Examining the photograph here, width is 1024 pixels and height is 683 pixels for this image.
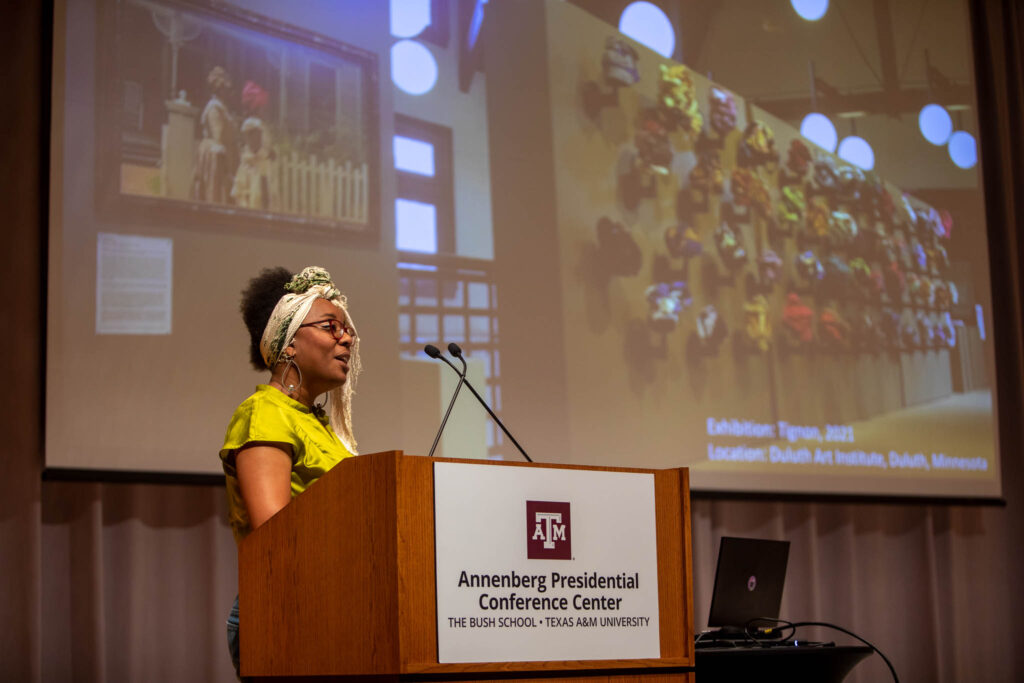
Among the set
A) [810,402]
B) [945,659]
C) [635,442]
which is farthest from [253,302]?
[945,659]

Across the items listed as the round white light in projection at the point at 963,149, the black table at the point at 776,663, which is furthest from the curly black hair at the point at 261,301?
the round white light in projection at the point at 963,149

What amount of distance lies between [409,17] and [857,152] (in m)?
2.46

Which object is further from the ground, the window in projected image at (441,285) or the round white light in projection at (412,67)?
the round white light in projection at (412,67)

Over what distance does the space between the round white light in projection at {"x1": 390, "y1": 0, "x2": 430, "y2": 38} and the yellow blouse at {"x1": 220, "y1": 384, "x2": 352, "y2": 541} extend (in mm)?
2204

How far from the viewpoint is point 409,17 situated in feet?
Answer: 12.7

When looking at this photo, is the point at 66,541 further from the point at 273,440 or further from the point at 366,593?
the point at 366,593

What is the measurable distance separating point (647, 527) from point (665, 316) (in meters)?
2.69

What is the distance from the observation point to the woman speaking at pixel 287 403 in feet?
5.99

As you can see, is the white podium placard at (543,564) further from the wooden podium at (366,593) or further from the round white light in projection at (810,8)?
the round white light in projection at (810,8)

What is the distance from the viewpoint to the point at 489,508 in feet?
5.18

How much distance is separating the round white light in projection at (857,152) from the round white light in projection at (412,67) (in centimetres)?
224

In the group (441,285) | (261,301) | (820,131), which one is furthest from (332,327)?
(820,131)

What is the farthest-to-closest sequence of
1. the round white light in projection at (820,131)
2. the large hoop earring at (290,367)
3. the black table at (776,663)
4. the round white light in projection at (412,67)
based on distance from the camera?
the round white light in projection at (820,131)
the round white light in projection at (412,67)
the black table at (776,663)
the large hoop earring at (290,367)

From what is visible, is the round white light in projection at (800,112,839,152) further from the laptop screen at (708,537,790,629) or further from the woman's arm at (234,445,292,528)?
the woman's arm at (234,445,292,528)
